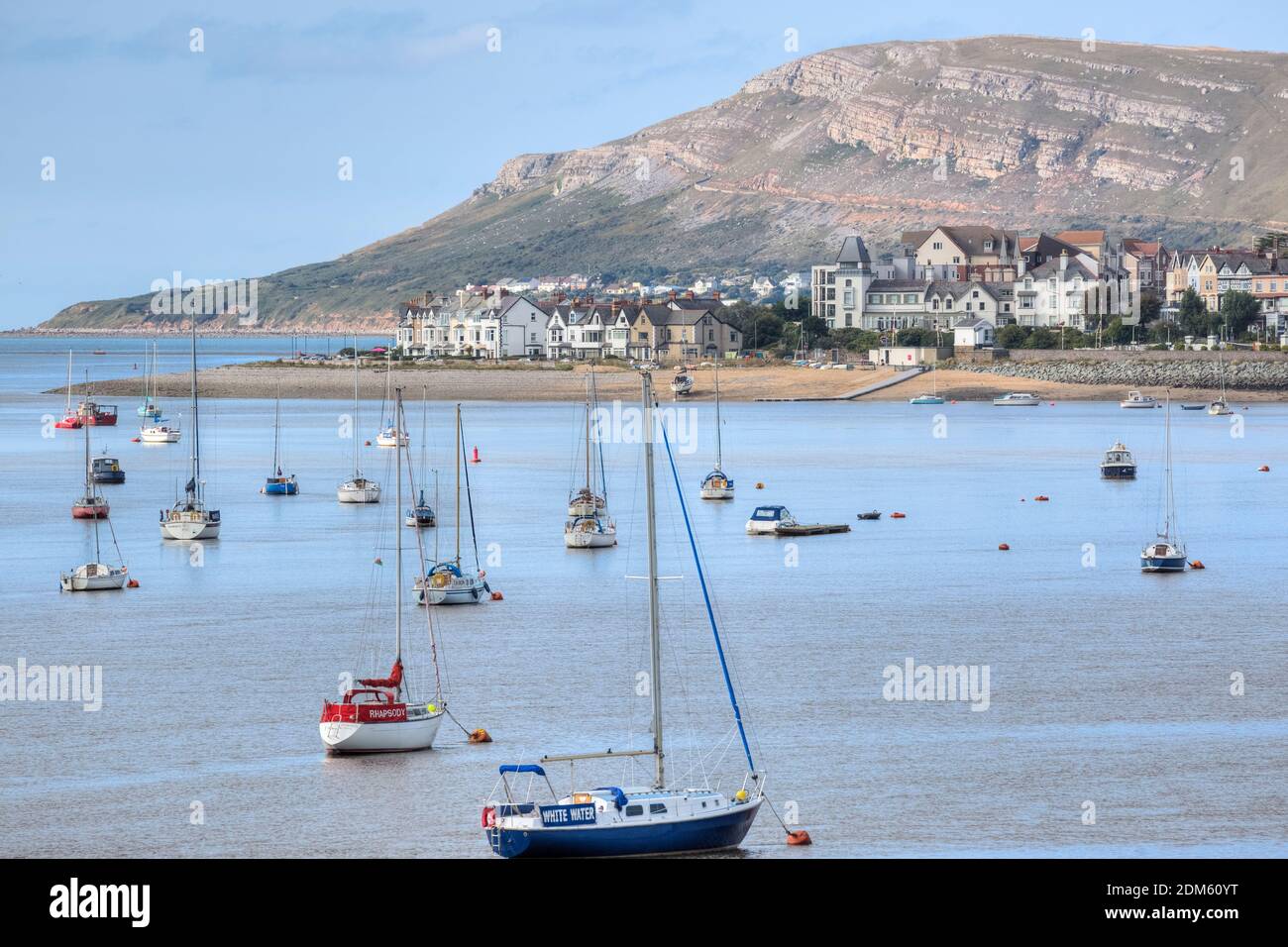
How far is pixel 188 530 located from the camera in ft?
186

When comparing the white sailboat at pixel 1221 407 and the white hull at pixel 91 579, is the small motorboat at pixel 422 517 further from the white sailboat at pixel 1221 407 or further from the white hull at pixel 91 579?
the white sailboat at pixel 1221 407

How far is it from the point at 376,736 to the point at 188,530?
31662 millimetres

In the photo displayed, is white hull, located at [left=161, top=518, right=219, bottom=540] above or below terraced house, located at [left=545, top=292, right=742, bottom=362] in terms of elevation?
below

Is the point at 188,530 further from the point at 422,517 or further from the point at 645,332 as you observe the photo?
the point at 645,332

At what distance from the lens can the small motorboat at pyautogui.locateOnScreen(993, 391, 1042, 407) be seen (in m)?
138

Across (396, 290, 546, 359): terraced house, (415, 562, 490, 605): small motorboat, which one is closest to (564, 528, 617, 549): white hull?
(415, 562, 490, 605): small motorboat

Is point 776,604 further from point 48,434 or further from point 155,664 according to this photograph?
point 48,434

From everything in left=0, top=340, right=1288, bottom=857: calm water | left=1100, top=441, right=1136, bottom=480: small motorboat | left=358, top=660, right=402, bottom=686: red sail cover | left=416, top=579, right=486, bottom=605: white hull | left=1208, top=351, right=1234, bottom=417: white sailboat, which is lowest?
left=0, top=340, right=1288, bottom=857: calm water

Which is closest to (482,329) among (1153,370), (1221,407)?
(1153,370)

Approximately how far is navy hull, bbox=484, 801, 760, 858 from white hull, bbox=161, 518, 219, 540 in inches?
1502

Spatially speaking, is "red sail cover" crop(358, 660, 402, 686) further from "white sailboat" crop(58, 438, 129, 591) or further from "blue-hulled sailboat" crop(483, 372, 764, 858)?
"white sailboat" crop(58, 438, 129, 591)

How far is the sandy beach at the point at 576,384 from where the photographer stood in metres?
143

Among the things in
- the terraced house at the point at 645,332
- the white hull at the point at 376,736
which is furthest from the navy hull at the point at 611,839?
the terraced house at the point at 645,332

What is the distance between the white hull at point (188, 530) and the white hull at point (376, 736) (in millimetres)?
30951
